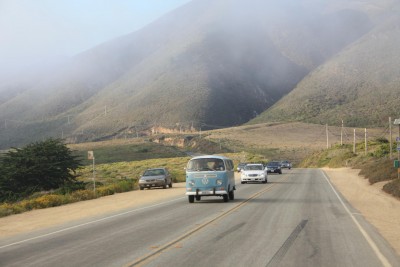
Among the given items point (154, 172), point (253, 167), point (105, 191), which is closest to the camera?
point (105, 191)

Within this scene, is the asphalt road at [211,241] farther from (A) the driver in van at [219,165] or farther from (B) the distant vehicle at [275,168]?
(B) the distant vehicle at [275,168]

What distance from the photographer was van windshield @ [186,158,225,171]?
76.5 ft

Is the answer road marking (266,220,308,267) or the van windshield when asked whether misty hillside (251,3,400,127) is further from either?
road marking (266,220,308,267)

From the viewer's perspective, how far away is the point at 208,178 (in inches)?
904

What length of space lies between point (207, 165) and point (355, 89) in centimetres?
12164

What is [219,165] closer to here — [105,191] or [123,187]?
[105,191]

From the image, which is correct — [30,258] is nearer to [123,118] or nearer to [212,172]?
[212,172]

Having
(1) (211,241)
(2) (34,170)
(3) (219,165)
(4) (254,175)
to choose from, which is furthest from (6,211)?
(4) (254,175)

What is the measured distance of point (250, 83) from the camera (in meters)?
199

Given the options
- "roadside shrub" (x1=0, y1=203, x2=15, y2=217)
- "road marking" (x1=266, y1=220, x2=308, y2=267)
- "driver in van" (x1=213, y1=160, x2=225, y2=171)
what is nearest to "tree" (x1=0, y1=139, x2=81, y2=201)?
"roadside shrub" (x1=0, y1=203, x2=15, y2=217)

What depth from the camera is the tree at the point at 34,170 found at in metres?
38.0

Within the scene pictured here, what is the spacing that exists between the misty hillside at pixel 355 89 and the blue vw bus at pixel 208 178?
99.3m

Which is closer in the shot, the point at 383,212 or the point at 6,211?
the point at 383,212

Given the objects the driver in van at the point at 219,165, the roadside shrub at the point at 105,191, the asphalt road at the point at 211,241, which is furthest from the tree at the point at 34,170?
the asphalt road at the point at 211,241
